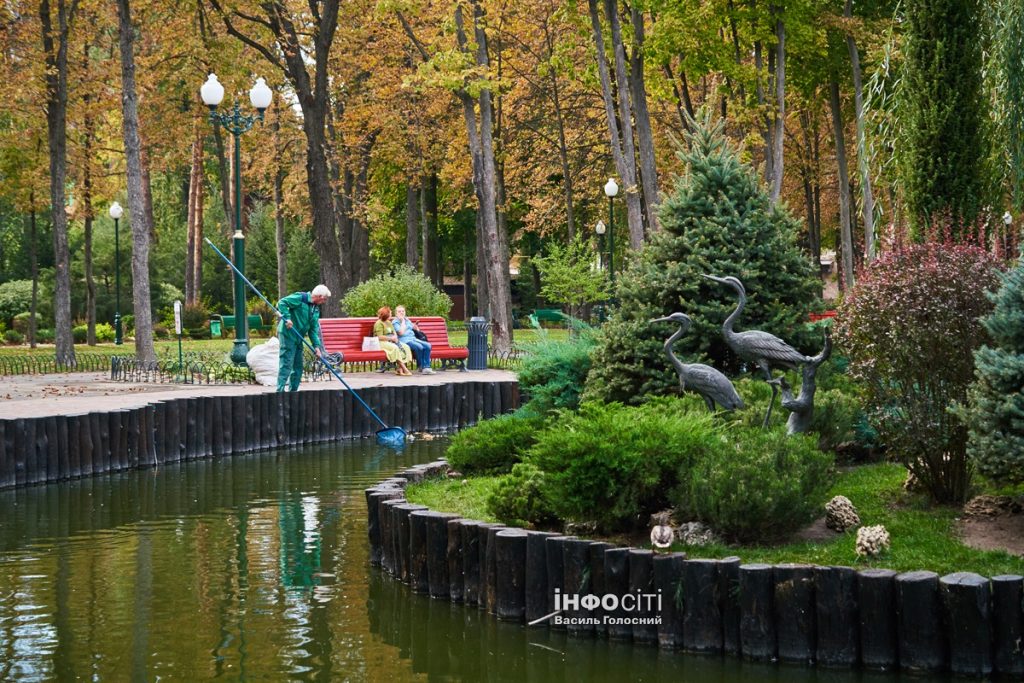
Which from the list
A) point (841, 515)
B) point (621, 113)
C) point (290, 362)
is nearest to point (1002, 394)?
point (841, 515)

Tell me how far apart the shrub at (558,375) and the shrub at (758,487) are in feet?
15.3

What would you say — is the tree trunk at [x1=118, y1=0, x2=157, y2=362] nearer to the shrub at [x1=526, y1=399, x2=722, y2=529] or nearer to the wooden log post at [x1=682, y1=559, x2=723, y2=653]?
the shrub at [x1=526, y1=399, x2=722, y2=529]

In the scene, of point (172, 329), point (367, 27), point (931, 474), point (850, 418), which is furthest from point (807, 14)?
point (172, 329)

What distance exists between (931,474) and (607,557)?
Answer: 10.1ft

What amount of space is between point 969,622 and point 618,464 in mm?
2894

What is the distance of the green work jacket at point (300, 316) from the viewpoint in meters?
20.8

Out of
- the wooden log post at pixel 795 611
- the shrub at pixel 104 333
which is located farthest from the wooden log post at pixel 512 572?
the shrub at pixel 104 333

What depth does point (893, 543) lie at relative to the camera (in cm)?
948

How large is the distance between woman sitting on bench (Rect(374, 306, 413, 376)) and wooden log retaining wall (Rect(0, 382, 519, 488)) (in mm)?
4120

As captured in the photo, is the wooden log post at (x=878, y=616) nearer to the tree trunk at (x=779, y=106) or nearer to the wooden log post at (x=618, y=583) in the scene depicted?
the wooden log post at (x=618, y=583)

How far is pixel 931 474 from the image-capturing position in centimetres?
1054

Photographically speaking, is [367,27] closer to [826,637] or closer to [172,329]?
[172,329]

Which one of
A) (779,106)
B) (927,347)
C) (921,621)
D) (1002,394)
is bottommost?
(921,621)

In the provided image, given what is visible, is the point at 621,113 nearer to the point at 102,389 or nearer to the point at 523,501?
the point at 102,389
